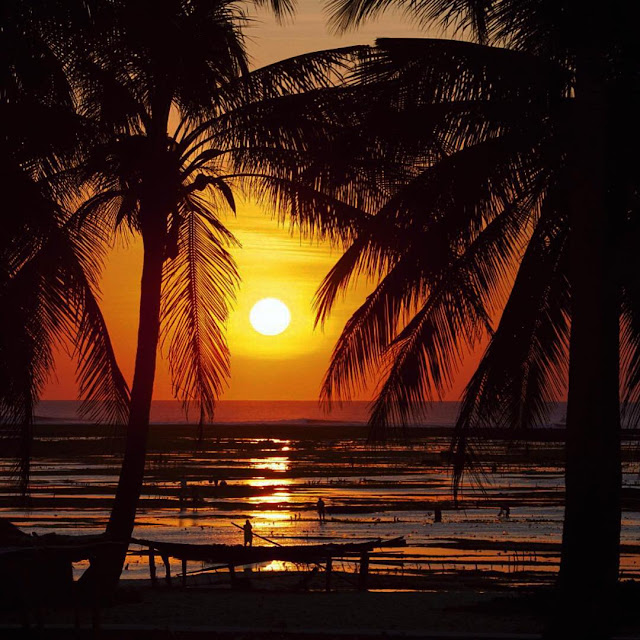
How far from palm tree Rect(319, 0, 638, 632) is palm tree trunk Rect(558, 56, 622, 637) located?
0.01 metres

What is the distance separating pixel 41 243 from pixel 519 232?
5868mm

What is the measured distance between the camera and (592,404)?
10.9 metres

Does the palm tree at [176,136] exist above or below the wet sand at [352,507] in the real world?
above

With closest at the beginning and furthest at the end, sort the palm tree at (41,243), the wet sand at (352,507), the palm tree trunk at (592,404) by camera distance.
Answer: the palm tree trunk at (592,404) < the palm tree at (41,243) < the wet sand at (352,507)

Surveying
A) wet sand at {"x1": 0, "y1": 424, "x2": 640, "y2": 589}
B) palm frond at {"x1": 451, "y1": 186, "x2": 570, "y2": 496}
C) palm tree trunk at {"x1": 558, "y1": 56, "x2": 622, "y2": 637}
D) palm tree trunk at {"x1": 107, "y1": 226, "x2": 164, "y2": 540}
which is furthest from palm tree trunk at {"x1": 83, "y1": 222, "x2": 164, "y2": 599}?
palm tree trunk at {"x1": 558, "y1": 56, "x2": 622, "y2": 637}

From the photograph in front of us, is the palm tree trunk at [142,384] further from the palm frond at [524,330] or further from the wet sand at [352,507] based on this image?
the palm frond at [524,330]

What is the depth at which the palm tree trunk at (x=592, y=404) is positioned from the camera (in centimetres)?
1088

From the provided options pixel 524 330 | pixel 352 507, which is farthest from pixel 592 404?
pixel 352 507

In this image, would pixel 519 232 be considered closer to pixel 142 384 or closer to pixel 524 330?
pixel 524 330

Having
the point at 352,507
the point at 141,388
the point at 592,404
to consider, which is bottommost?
the point at 352,507

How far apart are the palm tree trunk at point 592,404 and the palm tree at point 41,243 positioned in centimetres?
556

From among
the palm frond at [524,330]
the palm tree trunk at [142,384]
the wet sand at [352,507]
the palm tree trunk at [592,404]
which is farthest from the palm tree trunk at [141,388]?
the palm tree trunk at [592,404]

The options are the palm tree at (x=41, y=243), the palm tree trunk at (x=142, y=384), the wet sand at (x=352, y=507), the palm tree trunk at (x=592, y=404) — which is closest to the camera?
the palm tree trunk at (x=592, y=404)

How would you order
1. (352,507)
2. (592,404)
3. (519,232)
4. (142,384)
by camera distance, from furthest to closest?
1. (352,507)
2. (142,384)
3. (519,232)
4. (592,404)
